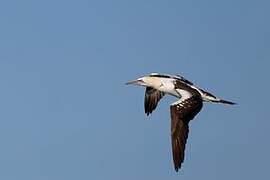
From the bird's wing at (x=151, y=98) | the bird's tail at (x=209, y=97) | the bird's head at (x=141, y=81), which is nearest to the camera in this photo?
the bird's tail at (x=209, y=97)

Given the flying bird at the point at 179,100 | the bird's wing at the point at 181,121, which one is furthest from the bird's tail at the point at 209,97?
the bird's wing at the point at 181,121

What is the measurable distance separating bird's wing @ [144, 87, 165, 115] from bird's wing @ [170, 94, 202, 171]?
9566 mm

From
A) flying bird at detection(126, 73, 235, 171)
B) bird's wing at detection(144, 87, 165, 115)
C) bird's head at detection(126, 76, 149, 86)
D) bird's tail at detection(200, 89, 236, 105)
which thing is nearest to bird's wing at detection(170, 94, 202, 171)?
flying bird at detection(126, 73, 235, 171)

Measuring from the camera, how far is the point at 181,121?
43.8m

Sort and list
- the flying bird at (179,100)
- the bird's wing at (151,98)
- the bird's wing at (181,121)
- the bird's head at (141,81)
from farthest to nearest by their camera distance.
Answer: the bird's wing at (151,98), the bird's head at (141,81), the flying bird at (179,100), the bird's wing at (181,121)

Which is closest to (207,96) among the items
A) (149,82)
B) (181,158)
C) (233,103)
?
(233,103)

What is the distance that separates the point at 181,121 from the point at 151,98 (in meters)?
13.3

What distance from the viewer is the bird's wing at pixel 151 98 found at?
185 feet

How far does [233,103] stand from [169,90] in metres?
4.64

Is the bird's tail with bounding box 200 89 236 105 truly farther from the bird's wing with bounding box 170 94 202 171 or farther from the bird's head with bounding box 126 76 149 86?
the bird's head with bounding box 126 76 149 86

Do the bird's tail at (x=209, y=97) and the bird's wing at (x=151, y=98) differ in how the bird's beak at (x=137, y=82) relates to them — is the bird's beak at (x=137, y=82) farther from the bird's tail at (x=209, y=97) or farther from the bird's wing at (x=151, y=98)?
the bird's tail at (x=209, y=97)

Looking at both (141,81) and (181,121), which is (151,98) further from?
(181,121)

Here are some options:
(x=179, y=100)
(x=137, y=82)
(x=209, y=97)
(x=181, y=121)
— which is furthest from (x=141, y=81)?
(x=181, y=121)

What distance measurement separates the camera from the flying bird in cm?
4262
